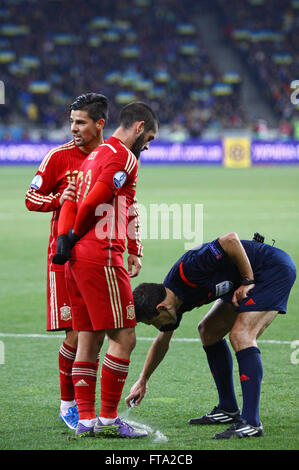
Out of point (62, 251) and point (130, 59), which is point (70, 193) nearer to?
point (62, 251)

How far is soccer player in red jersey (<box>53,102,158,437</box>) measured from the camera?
14.6ft

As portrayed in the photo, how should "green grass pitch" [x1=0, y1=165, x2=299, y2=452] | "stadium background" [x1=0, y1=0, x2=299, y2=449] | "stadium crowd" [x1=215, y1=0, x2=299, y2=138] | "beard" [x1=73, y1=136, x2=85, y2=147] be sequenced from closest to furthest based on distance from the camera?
1. "green grass pitch" [x1=0, y1=165, x2=299, y2=452]
2. "beard" [x1=73, y1=136, x2=85, y2=147]
3. "stadium background" [x1=0, y1=0, x2=299, y2=449]
4. "stadium crowd" [x1=215, y1=0, x2=299, y2=138]

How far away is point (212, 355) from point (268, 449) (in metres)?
1.01

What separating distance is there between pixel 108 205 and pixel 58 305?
0.85 metres

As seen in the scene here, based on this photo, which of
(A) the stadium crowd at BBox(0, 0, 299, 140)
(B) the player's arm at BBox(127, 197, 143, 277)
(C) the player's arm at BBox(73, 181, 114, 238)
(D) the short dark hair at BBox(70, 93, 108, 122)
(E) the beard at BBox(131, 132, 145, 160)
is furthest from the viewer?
(A) the stadium crowd at BBox(0, 0, 299, 140)

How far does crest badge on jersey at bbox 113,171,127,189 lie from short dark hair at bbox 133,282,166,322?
62 cm

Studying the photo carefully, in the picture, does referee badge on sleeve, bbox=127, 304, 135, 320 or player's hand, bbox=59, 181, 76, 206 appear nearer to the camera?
referee badge on sleeve, bbox=127, 304, 135, 320

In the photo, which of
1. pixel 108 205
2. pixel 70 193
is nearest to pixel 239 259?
pixel 108 205

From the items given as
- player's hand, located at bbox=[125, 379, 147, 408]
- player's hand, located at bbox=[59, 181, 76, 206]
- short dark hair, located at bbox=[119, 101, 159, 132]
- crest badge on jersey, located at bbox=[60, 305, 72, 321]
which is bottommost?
player's hand, located at bbox=[125, 379, 147, 408]

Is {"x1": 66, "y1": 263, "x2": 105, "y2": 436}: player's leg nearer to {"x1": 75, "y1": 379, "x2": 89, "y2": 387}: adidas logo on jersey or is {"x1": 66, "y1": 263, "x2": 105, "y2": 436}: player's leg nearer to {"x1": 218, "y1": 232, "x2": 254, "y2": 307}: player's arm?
{"x1": 75, "y1": 379, "x2": 89, "y2": 387}: adidas logo on jersey

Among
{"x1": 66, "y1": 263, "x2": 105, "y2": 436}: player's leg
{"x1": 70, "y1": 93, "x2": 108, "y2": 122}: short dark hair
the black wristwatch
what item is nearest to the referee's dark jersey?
the black wristwatch

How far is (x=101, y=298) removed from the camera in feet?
14.6

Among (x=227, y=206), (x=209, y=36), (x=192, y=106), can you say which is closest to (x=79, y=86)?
(x=192, y=106)

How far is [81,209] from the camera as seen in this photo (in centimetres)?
446
